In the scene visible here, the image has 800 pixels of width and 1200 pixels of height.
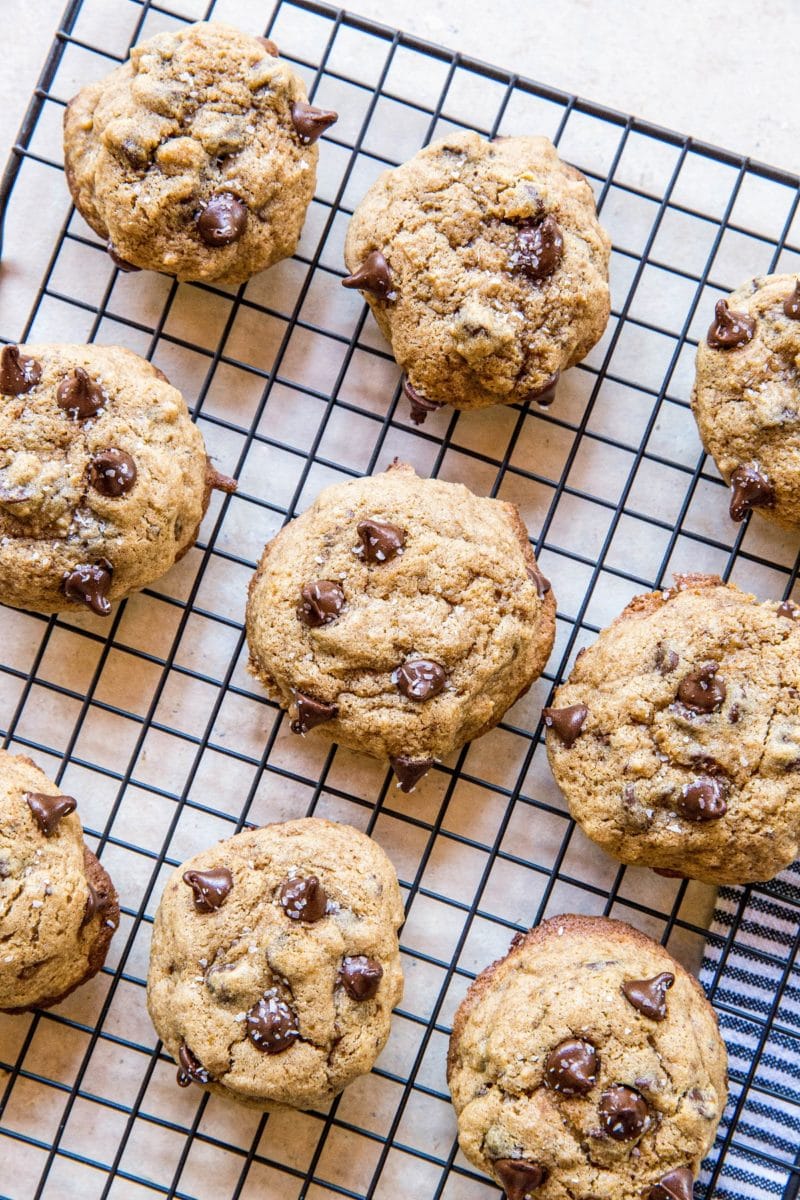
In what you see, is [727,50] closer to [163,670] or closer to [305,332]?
[305,332]

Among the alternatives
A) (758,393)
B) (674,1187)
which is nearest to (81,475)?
(758,393)

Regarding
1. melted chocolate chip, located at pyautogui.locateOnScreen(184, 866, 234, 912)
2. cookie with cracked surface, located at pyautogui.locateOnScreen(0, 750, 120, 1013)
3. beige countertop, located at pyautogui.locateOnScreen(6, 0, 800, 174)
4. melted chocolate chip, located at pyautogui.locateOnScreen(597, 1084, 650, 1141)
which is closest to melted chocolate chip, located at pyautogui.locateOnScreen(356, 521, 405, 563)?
melted chocolate chip, located at pyautogui.locateOnScreen(184, 866, 234, 912)

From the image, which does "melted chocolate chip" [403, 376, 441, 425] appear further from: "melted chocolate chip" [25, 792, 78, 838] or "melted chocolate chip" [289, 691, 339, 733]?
"melted chocolate chip" [25, 792, 78, 838]

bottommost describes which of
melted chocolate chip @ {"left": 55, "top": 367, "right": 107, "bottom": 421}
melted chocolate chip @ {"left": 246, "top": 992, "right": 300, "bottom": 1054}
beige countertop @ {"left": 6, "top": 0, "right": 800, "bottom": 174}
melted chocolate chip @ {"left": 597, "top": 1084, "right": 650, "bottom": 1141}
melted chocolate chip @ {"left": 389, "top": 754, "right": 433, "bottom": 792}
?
melted chocolate chip @ {"left": 246, "top": 992, "right": 300, "bottom": 1054}

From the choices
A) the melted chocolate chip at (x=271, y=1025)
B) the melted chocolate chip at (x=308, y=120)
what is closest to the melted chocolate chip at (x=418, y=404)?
the melted chocolate chip at (x=308, y=120)

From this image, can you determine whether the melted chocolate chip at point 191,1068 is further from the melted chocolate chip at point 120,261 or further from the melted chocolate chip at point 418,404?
the melted chocolate chip at point 120,261

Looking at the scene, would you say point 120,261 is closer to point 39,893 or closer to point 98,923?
point 39,893
